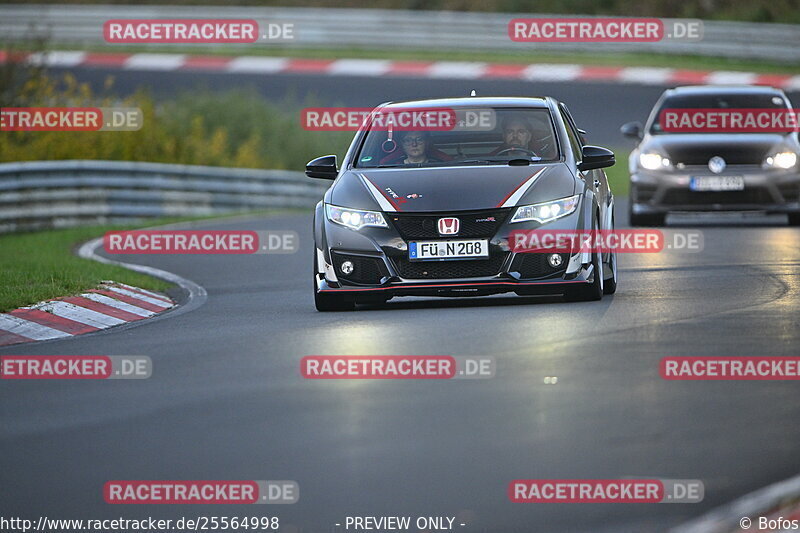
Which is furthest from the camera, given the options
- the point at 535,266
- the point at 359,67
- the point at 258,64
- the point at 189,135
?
the point at 258,64

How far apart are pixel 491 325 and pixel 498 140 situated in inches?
91.6

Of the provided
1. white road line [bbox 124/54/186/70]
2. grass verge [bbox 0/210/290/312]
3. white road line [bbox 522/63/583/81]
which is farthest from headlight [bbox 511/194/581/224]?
white road line [bbox 124/54/186/70]

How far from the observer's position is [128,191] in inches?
1008

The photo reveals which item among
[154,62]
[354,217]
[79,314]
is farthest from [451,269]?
[154,62]

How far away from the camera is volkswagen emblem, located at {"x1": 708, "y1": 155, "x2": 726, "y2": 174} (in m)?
20.1

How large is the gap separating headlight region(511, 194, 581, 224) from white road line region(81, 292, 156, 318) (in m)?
3.25

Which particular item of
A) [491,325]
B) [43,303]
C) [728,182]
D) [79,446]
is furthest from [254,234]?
[79,446]

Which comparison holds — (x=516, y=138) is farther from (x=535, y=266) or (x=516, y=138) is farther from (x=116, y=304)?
(x=116, y=304)

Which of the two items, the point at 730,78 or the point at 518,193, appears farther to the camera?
the point at 730,78

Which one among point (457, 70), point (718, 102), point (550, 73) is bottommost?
point (718, 102)

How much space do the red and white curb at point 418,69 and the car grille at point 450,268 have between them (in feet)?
80.8

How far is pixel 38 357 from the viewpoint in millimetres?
10648

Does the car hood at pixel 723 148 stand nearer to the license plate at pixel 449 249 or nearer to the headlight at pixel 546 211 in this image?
the headlight at pixel 546 211

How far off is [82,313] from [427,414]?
558cm
